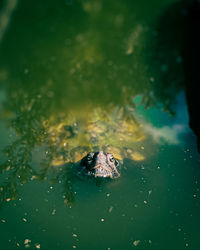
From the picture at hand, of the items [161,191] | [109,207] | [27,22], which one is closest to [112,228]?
[109,207]

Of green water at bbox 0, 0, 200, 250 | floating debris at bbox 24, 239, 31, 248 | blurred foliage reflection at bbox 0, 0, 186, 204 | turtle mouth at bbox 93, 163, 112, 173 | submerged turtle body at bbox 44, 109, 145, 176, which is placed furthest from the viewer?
blurred foliage reflection at bbox 0, 0, 186, 204

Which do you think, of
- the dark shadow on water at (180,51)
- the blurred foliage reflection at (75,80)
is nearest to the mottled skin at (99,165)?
the blurred foliage reflection at (75,80)

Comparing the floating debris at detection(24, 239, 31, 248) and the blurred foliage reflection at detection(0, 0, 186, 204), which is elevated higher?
the blurred foliage reflection at detection(0, 0, 186, 204)

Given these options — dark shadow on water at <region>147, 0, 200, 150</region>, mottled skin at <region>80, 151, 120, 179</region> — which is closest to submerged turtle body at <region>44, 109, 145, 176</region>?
mottled skin at <region>80, 151, 120, 179</region>

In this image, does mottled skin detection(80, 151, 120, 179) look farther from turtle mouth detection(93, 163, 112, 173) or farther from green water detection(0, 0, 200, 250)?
green water detection(0, 0, 200, 250)

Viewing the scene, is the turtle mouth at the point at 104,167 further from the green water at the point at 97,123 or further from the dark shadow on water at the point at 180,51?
the dark shadow on water at the point at 180,51

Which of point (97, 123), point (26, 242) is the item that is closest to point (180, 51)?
point (97, 123)
